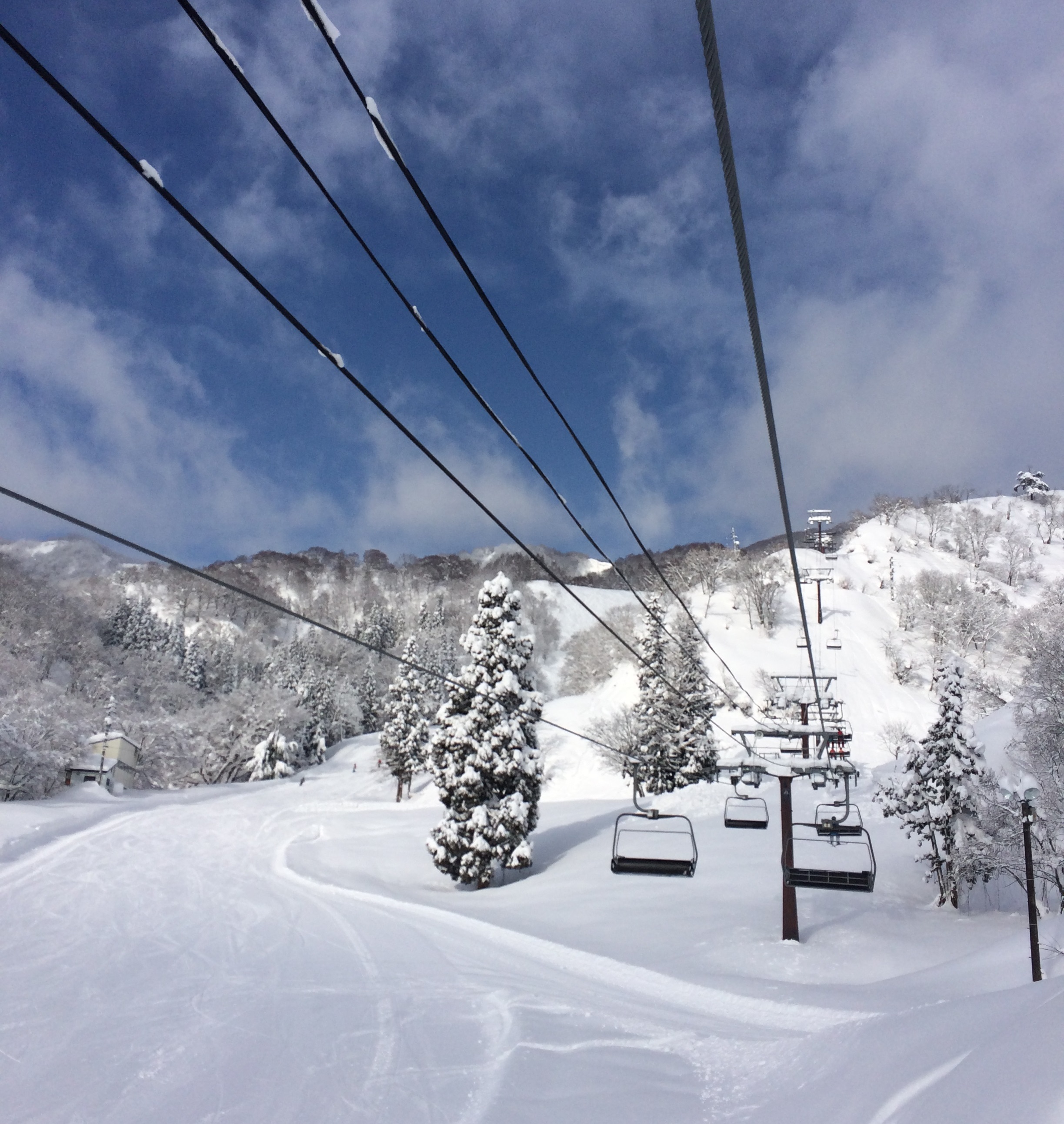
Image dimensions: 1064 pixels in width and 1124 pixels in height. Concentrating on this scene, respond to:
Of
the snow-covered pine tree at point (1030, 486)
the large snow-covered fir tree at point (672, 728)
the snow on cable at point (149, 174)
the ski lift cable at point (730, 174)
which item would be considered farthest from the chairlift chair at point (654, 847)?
the snow-covered pine tree at point (1030, 486)

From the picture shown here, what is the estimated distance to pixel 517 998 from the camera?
50.5 ft

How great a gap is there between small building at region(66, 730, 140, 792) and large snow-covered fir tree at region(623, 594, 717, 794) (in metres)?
41.1

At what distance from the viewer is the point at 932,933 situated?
19.5 m

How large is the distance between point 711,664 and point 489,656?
1605 inches

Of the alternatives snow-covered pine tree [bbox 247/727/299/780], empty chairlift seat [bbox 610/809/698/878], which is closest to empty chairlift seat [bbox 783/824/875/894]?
empty chairlift seat [bbox 610/809/698/878]

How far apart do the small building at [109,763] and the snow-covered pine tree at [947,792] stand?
5505 cm

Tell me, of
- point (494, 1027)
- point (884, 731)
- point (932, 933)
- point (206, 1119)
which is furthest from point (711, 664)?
point (206, 1119)

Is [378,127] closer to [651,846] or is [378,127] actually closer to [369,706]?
[651,846]

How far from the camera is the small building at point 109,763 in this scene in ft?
185

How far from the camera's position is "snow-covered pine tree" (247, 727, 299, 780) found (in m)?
64.7

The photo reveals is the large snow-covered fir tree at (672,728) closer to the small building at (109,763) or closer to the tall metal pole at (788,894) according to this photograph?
the tall metal pole at (788,894)

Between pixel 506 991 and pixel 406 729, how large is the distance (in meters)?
42.9

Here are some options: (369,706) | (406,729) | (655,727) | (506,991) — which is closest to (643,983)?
(506,991)

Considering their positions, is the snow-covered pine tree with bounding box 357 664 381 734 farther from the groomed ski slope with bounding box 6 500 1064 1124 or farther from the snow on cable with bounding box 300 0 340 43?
the snow on cable with bounding box 300 0 340 43
